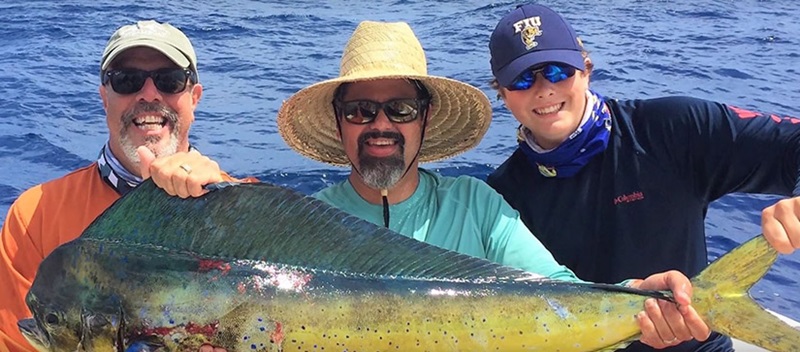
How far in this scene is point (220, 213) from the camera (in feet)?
7.31

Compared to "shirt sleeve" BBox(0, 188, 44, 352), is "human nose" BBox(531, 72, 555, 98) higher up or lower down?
higher up

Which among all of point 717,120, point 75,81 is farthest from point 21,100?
point 717,120

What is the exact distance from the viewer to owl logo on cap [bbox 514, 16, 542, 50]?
3.24 metres

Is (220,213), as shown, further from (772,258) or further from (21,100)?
(21,100)

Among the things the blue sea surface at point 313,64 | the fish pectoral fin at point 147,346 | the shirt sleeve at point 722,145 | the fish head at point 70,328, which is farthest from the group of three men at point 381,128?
the blue sea surface at point 313,64

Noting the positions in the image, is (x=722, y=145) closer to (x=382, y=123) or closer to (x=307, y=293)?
(x=382, y=123)

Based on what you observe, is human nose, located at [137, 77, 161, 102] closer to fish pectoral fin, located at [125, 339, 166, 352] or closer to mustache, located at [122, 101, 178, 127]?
mustache, located at [122, 101, 178, 127]

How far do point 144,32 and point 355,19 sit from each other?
16217 mm

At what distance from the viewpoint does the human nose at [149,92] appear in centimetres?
317

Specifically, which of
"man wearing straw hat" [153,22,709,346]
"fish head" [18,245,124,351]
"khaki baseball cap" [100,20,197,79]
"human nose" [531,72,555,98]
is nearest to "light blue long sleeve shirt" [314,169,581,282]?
"man wearing straw hat" [153,22,709,346]

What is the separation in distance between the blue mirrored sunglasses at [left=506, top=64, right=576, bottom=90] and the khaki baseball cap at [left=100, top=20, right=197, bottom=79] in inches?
56.0

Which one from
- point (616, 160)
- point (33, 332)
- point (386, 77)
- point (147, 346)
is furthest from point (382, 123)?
point (33, 332)

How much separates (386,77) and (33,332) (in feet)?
4.83

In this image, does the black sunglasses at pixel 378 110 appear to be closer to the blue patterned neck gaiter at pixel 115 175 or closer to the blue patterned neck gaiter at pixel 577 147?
the blue patterned neck gaiter at pixel 577 147
